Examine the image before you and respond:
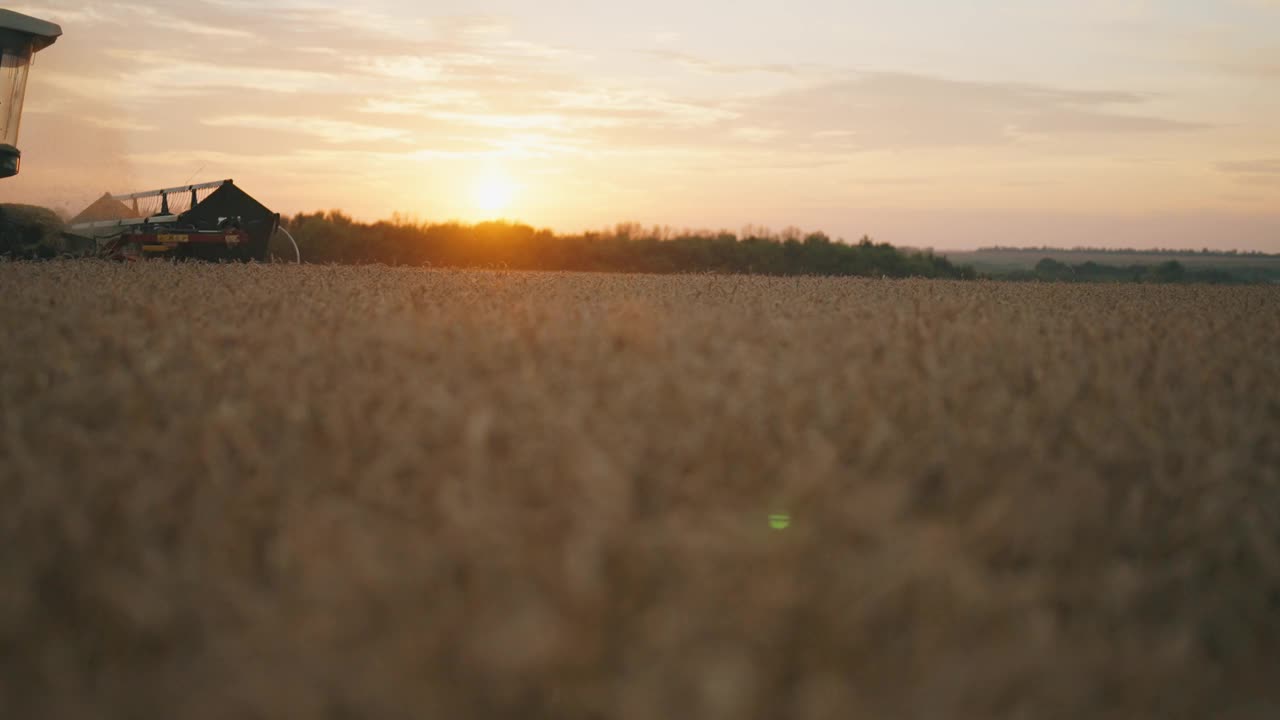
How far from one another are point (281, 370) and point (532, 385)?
2.39 ft

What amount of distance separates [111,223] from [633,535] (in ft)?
A: 57.3

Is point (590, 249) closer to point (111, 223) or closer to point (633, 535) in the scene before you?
point (111, 223)

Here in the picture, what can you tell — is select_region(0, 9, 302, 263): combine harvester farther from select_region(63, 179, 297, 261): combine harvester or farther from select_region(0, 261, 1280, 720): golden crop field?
select_region(0, 261, 1280, 720): golden crop field

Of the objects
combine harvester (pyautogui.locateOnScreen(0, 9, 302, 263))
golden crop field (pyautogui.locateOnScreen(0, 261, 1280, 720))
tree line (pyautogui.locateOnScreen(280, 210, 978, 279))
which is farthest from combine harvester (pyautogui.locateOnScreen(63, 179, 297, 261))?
golden crop field (pyautogui.locateOnScreen(0, 261, 1280, 720))

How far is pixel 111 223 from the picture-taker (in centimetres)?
1631

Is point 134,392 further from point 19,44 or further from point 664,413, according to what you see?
point 19,44

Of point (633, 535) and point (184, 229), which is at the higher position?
point (184, 229)

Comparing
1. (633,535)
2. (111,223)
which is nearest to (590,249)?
(111,223)

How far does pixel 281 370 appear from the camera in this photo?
2490 mm

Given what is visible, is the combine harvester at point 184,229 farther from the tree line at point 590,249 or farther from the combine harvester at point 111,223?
the tree line at point 590,249

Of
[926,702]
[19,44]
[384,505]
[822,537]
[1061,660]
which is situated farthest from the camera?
[19,44]

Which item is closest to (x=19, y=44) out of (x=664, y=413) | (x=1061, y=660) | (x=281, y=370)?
(x=281, y=370)

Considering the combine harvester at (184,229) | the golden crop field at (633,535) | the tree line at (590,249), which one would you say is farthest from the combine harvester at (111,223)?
the golden crop field at (633,535)

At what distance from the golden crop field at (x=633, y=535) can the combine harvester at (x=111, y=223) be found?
11819 millimetres
